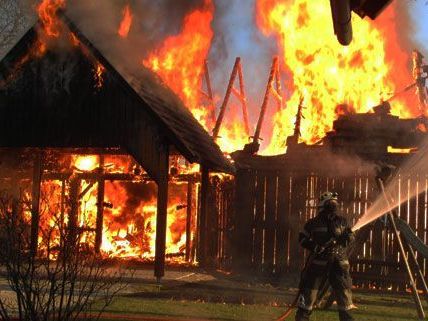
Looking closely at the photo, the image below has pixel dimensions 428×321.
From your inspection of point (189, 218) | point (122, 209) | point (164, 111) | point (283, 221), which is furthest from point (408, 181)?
point (122, 209)

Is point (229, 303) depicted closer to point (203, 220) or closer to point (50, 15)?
point (203, 220)

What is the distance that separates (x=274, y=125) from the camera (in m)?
25.7

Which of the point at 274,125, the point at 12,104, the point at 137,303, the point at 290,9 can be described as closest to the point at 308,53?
the point at 290,9

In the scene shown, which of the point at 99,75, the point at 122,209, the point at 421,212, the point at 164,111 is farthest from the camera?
the point at 122,209

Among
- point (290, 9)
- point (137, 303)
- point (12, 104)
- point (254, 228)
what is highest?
point (290, 9)

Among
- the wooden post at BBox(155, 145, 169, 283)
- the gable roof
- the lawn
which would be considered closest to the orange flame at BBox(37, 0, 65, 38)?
the gable roof

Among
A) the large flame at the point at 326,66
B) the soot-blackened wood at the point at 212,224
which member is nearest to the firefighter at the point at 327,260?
the soot-blackened wood at the point at 212,224

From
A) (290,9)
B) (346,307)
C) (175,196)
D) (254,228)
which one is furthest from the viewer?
(290,9)

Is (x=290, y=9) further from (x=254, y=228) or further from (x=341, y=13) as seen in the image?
(x=341, y=13)

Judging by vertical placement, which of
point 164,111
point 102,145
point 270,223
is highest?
point 164,111

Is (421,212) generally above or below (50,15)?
below

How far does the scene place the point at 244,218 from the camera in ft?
53.5

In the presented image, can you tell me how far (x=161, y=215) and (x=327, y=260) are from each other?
6200 millimetres

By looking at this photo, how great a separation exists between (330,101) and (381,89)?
6.37 ft
